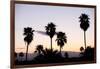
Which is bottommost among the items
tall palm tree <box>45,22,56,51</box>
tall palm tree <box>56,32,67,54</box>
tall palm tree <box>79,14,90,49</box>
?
tall palm tree <box>56,32,67,54</box>

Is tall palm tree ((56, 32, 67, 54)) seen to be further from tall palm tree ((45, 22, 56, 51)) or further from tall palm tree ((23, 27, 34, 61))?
tall palm tree ((23, 27, 34, 61))

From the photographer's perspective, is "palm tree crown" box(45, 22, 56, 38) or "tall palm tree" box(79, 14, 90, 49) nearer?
"palm tree crown" box(45, 22, 56, 38)

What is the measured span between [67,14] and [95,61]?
0.60 m

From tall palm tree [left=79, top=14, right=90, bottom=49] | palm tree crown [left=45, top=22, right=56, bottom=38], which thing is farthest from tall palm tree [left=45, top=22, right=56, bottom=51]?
tall palm tree [left=79, top=14, right=90, bottom=49]

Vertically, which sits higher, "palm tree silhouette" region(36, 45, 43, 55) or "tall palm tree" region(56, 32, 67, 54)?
"tall palm tree" region(56, 32, 67, 54)

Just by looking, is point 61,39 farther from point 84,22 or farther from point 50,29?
point 84,22

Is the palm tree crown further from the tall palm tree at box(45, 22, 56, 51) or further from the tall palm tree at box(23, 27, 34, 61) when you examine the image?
the tall palm tree at box(23, 27, 34, 61)

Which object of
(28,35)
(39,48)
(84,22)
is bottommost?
(39,48)

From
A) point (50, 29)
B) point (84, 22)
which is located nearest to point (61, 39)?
point (50, 29)

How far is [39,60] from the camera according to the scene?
203cm
